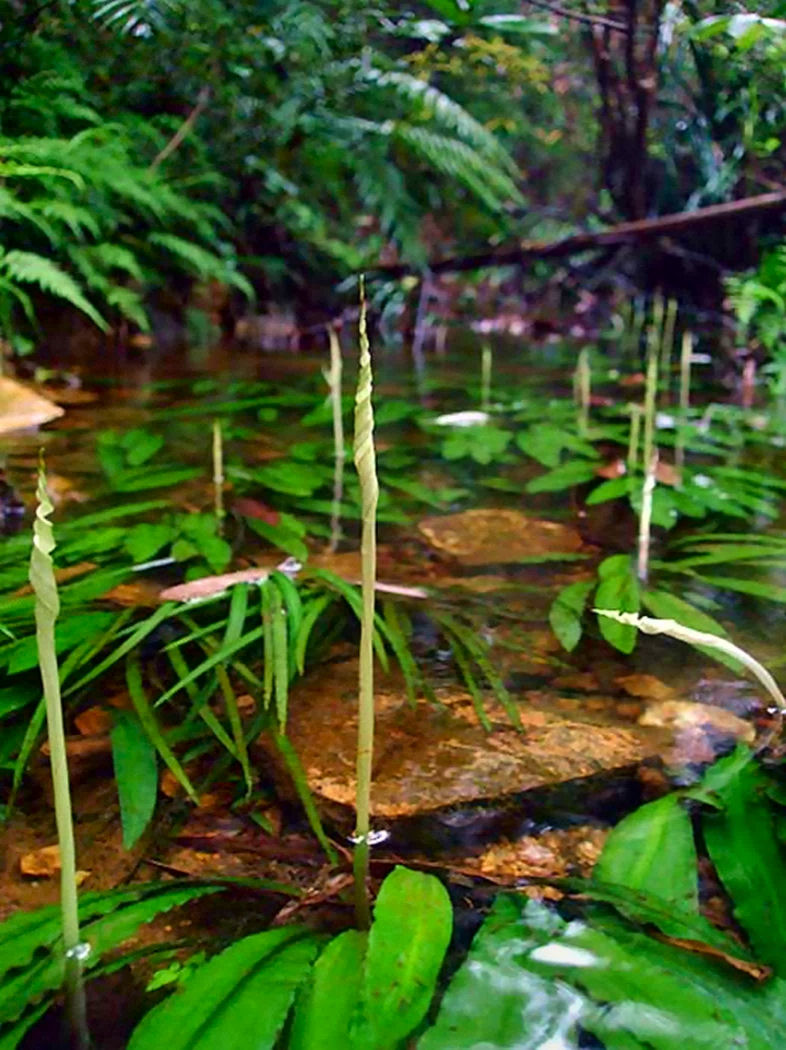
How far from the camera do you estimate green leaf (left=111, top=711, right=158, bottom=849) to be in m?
0.89

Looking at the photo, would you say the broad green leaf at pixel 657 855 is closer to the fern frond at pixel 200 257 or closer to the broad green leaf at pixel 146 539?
the broad green leaf at pixel 146 539

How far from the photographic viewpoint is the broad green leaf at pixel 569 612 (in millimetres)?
1350

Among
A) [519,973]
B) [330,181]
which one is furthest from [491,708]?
[330,181]

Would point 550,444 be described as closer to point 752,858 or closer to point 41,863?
point 752,858

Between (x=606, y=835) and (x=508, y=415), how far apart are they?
228cm

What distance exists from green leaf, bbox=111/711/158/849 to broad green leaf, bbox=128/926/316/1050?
22cm

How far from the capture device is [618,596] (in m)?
1.44

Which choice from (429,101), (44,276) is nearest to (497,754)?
(44,276)

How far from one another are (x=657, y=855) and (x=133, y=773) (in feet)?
1.82

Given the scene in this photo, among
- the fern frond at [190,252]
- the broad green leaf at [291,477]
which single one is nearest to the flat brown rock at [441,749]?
the broad green leaf at [291,477]

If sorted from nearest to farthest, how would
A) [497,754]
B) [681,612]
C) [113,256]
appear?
[497,754]
[681,612]
[113,256]

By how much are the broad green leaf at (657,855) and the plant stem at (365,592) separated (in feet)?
0.79

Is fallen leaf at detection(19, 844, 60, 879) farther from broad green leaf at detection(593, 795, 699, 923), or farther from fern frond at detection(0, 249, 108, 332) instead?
fern frond at detection(0, 249, 108, 332)

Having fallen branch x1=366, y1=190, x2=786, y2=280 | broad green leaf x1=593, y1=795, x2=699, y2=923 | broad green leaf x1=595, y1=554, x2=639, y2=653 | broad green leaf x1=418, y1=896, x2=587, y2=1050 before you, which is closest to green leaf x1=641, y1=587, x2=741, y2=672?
broad green leaf x1=595, y1=554, x2=639, y2=653
